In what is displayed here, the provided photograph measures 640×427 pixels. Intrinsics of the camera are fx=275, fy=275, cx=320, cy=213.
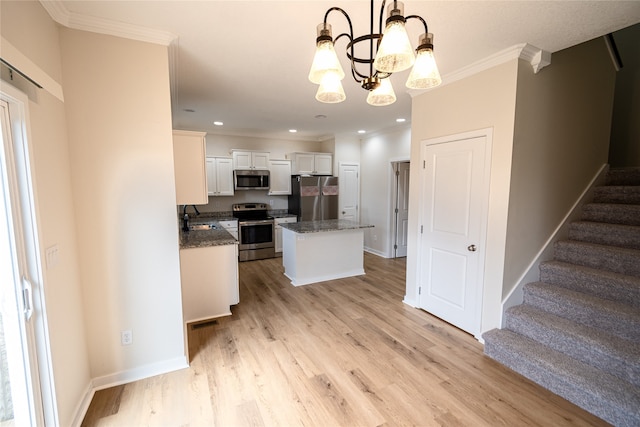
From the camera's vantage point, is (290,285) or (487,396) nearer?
(487,396)

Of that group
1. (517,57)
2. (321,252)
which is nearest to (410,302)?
(321,252)

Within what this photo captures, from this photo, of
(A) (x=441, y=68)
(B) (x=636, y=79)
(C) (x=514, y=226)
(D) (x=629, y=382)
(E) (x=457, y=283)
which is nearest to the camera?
(D) (x=629, y=382)

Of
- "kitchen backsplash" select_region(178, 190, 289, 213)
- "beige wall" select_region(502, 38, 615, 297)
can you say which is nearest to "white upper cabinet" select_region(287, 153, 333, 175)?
"kitchen backsplash" select_region(178, 190, 289, 213)

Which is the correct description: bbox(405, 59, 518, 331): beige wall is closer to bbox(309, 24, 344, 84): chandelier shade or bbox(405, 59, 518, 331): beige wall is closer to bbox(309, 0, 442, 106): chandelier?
bbox(309, 0, 442, 106): chandelier

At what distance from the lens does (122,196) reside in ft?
6.56

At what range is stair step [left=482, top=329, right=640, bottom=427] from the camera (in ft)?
5.64

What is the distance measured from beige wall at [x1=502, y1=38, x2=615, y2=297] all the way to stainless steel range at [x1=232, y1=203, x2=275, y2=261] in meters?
4.20

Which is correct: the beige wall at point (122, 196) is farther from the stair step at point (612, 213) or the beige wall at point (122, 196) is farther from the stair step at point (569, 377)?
the stair step at point (612, 213)

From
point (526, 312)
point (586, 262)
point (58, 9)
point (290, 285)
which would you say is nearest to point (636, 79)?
point (586, 262)

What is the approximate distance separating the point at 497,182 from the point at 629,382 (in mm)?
1618

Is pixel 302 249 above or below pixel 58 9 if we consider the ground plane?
below

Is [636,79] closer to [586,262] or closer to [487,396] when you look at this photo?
[586,262]

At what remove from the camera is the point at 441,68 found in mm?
2645

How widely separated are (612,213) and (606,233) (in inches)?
12.5
